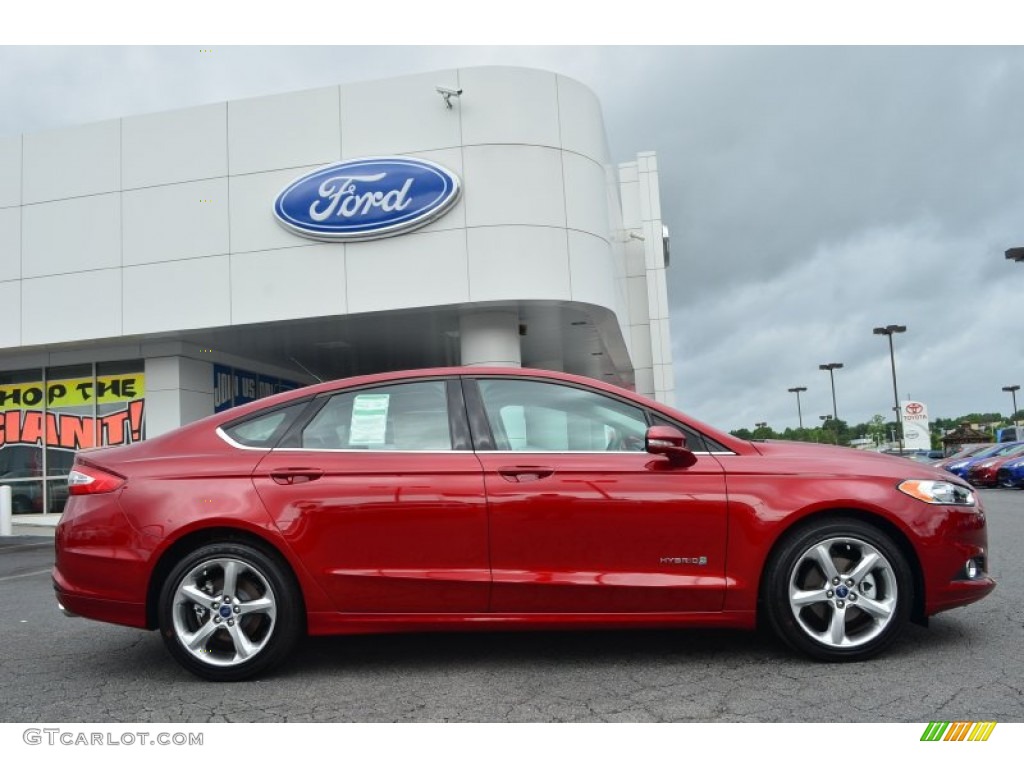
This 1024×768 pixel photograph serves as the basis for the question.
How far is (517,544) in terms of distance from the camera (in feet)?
13.7

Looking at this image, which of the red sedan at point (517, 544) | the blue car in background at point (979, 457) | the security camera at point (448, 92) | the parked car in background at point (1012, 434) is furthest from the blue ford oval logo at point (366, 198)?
the parked car in background at point (1012, 434)

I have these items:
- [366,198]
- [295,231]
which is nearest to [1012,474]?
[366,198]

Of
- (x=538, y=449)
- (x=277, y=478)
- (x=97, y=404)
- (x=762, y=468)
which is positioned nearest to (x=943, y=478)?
(x=762, y=468)

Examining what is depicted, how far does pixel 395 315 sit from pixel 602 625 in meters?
11.1

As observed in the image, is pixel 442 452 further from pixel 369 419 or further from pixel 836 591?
pixel 836 591

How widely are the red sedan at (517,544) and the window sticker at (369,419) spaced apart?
10 centimetres

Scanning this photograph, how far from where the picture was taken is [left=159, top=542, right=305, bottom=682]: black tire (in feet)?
13.8

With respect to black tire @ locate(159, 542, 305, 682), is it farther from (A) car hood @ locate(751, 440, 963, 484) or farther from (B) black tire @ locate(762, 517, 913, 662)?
(A) car hood @ locate(751, 440, 963, 484)

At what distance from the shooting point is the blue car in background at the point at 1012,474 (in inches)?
896

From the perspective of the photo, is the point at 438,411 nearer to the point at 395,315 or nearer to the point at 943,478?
the point at 943,478

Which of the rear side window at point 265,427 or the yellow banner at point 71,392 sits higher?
the yellow banner at point 71,392

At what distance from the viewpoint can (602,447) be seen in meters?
4.36

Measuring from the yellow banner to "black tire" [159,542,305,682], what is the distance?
13.1 metres

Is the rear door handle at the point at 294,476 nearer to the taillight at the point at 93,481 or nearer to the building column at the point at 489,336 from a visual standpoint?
the taillight at the point at 93,481
